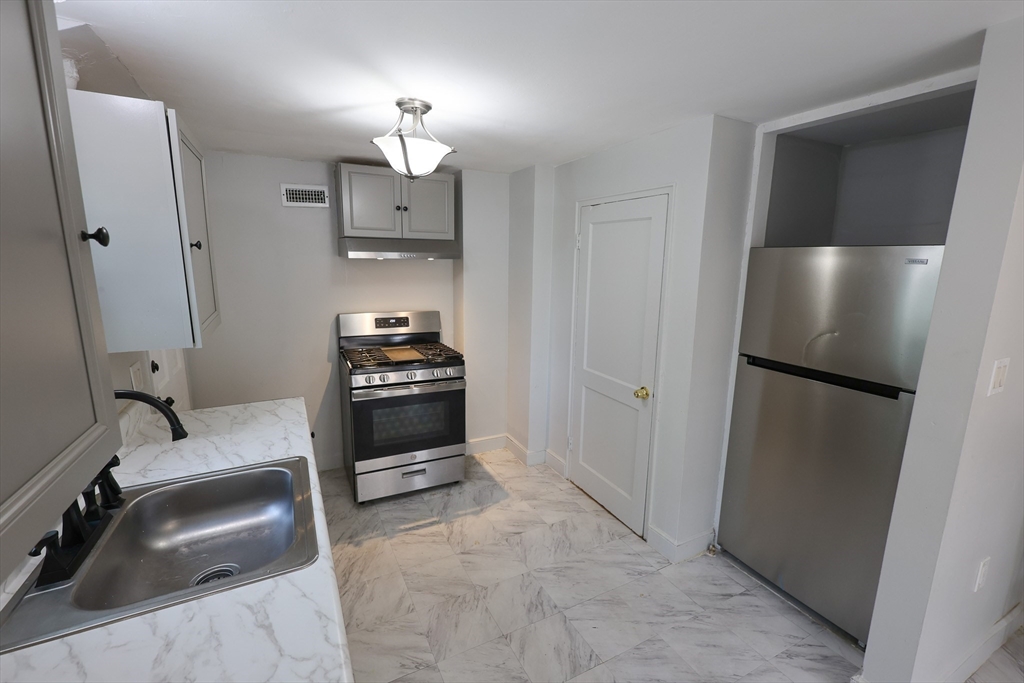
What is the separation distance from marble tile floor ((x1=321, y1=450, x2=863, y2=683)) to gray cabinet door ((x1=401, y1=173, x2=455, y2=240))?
71.5 inches

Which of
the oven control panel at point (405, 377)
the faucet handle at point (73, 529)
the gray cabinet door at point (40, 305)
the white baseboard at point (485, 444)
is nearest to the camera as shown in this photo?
the gray cabinet door at point (40, 305)

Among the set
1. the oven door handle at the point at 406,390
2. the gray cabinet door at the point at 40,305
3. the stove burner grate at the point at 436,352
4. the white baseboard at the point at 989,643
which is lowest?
the white baseboard at the point at 989,643

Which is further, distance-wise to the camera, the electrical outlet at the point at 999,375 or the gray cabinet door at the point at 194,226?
the electrical outlet at the point at 999,375

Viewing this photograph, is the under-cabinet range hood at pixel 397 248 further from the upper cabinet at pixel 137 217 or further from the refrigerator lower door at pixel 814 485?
the refrigerator lower door at pixel 814 485

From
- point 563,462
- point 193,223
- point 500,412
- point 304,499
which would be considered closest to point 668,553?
point 563,462

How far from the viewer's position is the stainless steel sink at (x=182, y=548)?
2.97 feet

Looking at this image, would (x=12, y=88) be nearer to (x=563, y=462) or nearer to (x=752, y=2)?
(x=752, y=2)

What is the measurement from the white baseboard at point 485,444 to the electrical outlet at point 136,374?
223cm

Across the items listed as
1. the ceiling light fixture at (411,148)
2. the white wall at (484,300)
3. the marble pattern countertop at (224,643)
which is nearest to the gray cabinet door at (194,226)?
the ceiling light fixture at (411,148)

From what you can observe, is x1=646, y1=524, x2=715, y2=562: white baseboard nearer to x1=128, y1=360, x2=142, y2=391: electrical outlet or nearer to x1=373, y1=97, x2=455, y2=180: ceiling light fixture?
x1=373, y1=97, x2=455, y2=180: ceiling light fixture

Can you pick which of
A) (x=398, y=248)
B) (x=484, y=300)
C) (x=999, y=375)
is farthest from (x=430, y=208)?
(x=999, y=375)

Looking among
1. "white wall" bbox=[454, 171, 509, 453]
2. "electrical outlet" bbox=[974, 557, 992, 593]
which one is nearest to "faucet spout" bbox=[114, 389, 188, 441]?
"white wall" bbox=[454, 171, 509, 453]

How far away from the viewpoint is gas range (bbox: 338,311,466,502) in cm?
279

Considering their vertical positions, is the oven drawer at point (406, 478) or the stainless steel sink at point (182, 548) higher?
the stainless steel sink at point (182, 548)
